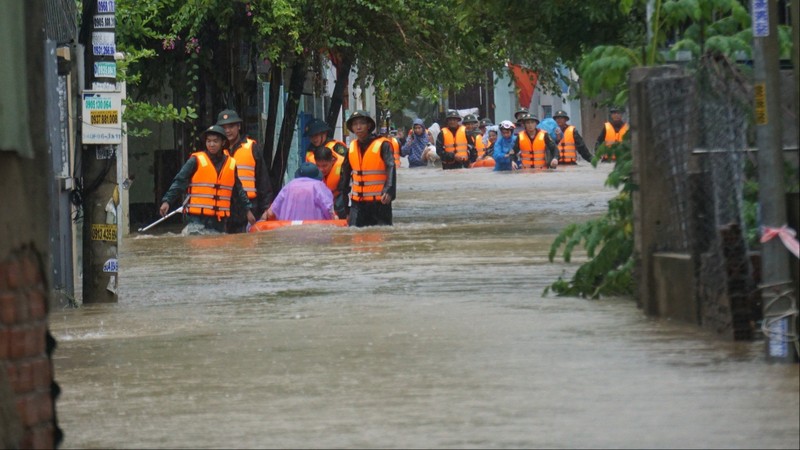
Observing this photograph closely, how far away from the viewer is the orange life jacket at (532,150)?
44000mm

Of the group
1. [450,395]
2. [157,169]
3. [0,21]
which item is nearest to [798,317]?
[450,395]

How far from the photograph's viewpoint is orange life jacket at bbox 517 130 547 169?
44.0m

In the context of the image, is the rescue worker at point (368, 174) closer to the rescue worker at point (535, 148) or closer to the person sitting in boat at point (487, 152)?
the rescue worker at point (535, 148)

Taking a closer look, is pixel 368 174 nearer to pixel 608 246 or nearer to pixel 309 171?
pixel 309 171

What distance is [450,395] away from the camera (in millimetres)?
8305

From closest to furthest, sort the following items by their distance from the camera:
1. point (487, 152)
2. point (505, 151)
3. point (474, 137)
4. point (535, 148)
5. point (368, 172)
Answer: point (368, 172)
point (535, 148)
point (505, 151)
point (474, 137)
point (487, 152)

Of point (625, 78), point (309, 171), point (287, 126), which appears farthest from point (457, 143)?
point (625, 78)

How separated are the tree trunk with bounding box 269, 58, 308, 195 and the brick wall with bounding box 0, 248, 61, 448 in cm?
2176

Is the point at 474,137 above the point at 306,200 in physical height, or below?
above

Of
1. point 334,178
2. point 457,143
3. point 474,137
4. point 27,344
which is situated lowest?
point 27,344

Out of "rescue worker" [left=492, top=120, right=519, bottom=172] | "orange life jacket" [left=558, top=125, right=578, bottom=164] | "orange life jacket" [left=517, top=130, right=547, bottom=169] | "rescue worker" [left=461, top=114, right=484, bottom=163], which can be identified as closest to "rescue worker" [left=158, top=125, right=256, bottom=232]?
"orange life jacket" [left=517, top=130, right=547, bottom=169]

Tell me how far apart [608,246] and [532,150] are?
1245 inches

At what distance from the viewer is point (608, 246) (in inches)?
500

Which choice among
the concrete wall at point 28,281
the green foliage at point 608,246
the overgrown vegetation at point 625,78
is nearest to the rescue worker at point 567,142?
the overgrown vegetation at point 625,78
